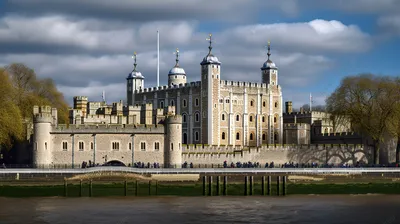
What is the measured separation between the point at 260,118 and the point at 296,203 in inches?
1698

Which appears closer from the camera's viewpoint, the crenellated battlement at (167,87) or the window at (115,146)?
the window at (115,146)

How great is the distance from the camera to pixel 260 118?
87.8 meters

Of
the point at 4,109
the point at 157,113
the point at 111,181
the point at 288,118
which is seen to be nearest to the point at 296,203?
the point at 111,181

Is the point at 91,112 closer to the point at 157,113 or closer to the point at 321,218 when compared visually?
the point at 157,113

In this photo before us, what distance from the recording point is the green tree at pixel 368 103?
2766 inches

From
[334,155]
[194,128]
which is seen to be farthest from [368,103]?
[194,128]

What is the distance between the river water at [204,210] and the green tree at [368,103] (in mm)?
22093

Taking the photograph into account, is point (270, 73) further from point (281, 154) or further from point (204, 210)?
point (204, 210)

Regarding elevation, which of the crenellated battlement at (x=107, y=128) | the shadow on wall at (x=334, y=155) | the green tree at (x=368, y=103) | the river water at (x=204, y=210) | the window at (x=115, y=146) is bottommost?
the river water at (x=204, y=210)

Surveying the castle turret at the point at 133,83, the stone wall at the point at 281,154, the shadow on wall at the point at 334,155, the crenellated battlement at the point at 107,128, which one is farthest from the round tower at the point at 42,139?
the castle turret at the point at 133,83

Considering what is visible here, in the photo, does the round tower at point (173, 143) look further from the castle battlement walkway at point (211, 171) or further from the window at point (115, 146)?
the window at point (115, 146)

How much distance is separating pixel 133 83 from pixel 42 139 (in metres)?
34.4

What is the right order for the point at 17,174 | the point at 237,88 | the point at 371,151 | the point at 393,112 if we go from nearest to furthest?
the point at 17,174 → the point at 393,112 → the point at 371,151 → the point at 237,88

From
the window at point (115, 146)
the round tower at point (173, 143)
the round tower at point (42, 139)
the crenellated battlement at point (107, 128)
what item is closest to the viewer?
the round tower at point (42, 139)
